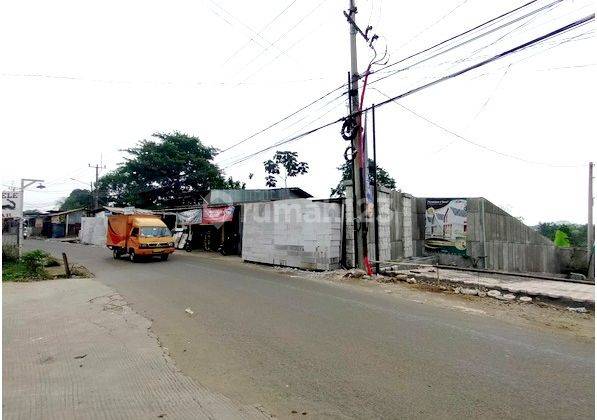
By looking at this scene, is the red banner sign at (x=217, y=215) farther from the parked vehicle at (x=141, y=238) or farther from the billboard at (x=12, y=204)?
the billboard at (x=12, y=204)

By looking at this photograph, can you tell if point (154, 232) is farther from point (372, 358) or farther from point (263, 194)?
point (263, 194)

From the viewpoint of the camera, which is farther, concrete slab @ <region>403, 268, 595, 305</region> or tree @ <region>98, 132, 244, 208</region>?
tree @ <region>98, 132, 244, 208</region>

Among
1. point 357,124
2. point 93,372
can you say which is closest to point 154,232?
point 357,124

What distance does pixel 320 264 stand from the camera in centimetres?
1438

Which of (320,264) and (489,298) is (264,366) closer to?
(489,298)

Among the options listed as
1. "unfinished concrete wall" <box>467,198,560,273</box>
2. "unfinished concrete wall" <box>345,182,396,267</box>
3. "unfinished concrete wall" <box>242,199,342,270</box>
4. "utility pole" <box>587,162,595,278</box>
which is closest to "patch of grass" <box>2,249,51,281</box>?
"unfinished concrete wall" <box>242,199,342,270</box>

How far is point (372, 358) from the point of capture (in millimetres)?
4781

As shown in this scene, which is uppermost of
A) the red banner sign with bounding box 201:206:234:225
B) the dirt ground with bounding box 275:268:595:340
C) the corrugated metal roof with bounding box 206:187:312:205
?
the corrugated metal roof with bounding box 206:187:312:205

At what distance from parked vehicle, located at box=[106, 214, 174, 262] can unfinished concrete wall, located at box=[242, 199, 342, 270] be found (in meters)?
4.60

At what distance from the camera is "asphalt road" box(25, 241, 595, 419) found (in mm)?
3605

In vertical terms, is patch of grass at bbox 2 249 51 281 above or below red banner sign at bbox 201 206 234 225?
below

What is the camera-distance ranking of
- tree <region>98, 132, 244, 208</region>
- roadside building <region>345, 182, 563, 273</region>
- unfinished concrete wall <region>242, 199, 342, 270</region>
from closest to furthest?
unfinished concrete wall <region>242, 199, 342, 270</region> → roadside building <region>345, 182, 563, 273</region> → tree <region>98, 132, 244, 208</region>

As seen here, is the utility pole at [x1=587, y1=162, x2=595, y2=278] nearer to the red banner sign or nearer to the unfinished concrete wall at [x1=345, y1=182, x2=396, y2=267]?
the unfinished concrete wall at [x1=345, y1=182, x2=396, y2=267]

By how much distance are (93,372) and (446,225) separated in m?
14.6
